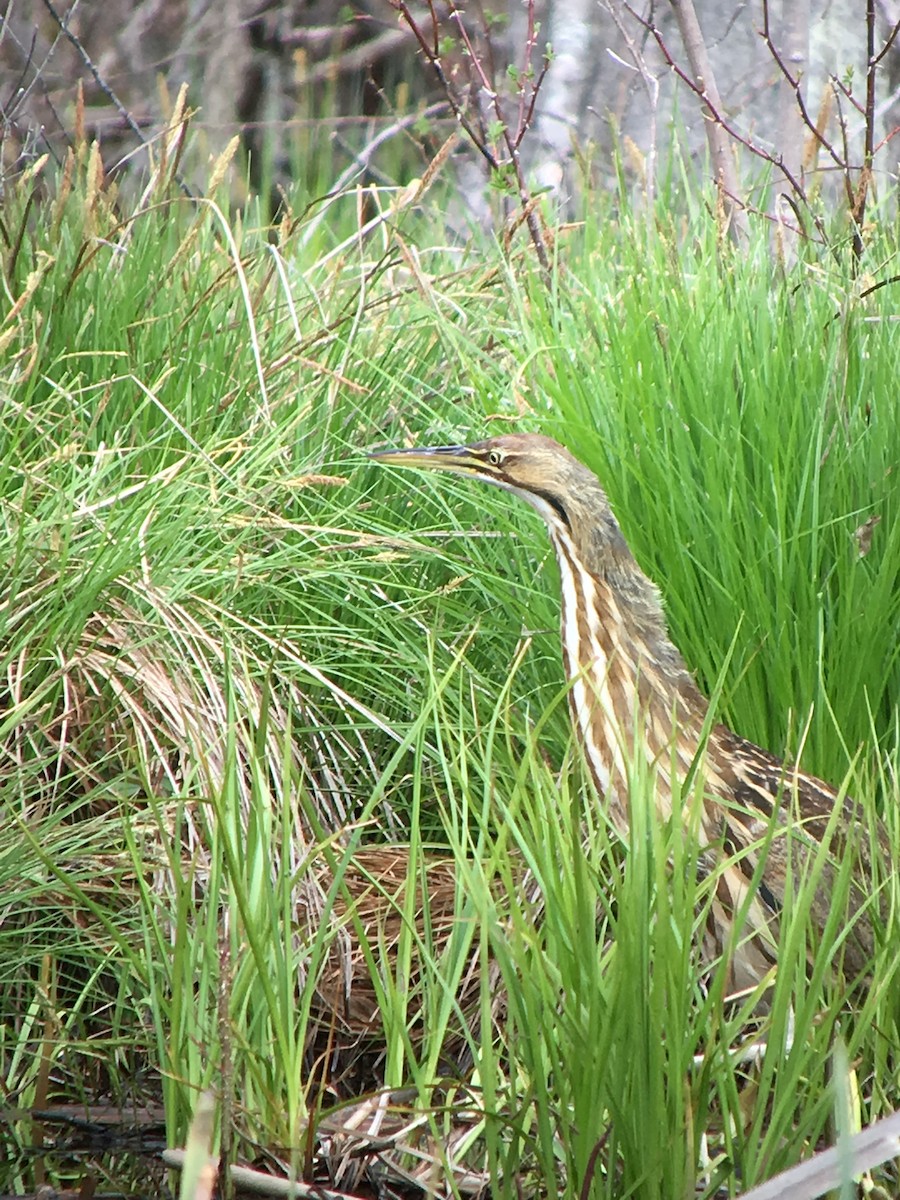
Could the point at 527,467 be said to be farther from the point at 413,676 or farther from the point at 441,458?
the point at 413,676

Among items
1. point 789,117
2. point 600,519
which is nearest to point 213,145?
point 789,117

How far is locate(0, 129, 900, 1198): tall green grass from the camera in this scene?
1745 mm

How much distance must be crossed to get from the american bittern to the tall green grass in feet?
0.28

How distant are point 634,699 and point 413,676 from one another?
0.57 m

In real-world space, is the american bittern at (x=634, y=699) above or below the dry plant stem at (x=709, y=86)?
below

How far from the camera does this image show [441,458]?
2697 millimetres

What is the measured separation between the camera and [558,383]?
10.1 feet

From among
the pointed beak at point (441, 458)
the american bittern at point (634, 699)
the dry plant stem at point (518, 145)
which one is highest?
the dry plant stem at point (518, 145)

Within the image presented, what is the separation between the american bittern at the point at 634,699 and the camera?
238 cm

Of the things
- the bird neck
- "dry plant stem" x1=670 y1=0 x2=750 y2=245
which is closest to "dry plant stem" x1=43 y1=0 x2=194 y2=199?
"dry plant stem" x1=670 y1=0 x2=750 y2=245

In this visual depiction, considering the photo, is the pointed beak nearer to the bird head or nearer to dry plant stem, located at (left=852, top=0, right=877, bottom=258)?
the bird head

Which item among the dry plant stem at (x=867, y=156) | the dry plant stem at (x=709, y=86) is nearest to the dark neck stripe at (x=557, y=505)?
the dry plant stem at (x=867, y=156)

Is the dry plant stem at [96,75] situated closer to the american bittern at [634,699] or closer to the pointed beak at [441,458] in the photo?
the pointed beak at [441,458]

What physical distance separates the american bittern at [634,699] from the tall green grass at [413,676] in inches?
3.4
